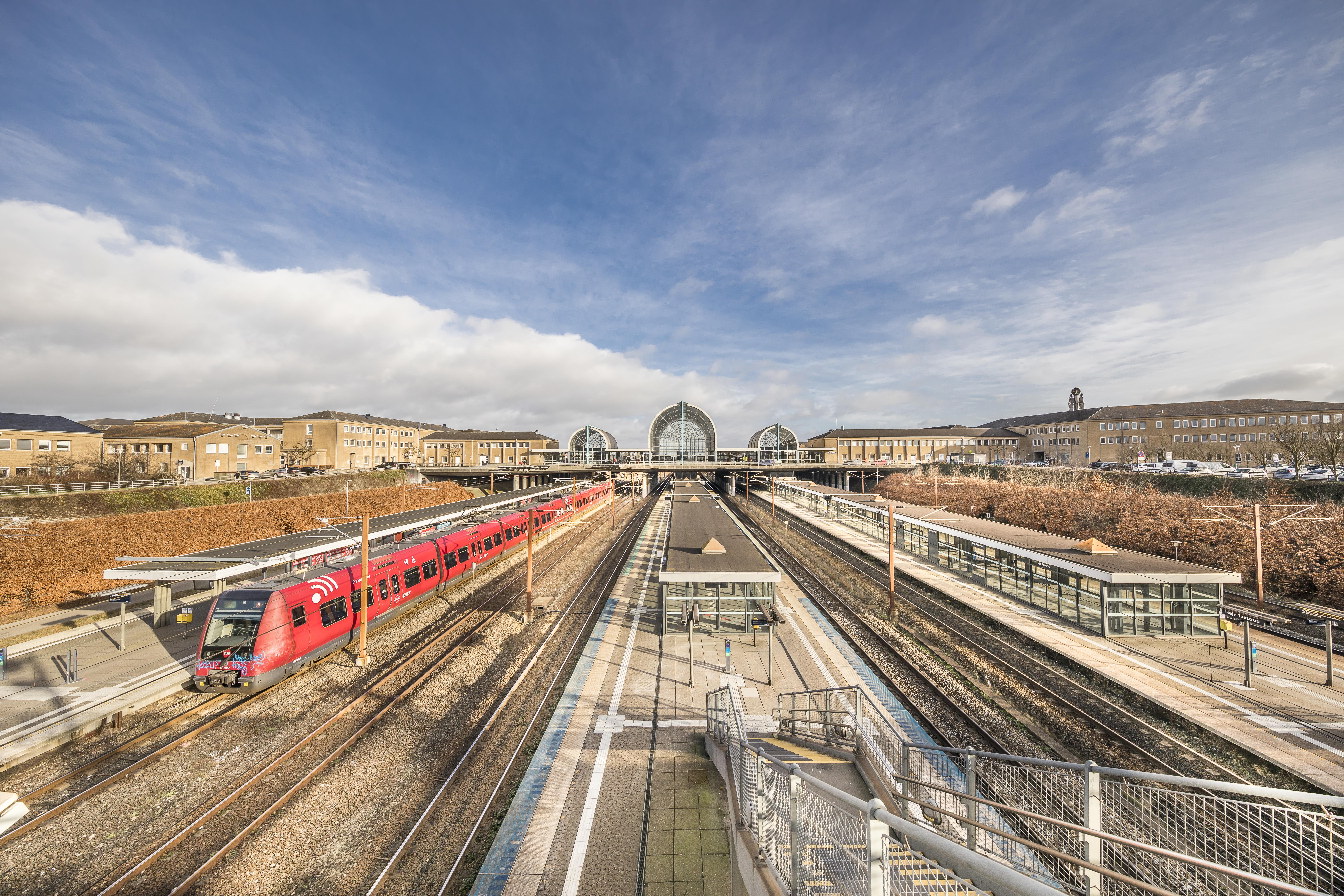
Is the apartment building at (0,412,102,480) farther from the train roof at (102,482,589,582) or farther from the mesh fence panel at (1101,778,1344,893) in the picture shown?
the mesh fence panel at (1101,778,1344,893)

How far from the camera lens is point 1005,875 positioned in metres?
2.03

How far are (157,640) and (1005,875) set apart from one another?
25.2 m

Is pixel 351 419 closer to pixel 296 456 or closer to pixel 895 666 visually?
pixel 296 456

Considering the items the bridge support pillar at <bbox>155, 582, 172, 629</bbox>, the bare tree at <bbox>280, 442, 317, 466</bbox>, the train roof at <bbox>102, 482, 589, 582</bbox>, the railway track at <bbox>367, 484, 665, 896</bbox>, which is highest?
the bare tree at <bbox>280, 442, 317, 466</bbox>

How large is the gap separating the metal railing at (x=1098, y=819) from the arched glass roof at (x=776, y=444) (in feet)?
311

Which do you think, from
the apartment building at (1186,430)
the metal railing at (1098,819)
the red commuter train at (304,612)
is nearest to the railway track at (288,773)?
the red commuter train at (304,612)

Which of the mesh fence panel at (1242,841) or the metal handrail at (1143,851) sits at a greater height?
the metal handrail at (1143,851)

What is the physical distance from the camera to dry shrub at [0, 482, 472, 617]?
20859mm

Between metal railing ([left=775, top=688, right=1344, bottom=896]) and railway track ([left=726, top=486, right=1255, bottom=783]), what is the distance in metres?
0.77

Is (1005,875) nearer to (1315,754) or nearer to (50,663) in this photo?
(1315,754)

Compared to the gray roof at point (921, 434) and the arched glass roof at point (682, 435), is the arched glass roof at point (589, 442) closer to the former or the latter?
the arched glass roof at point (682, 435)

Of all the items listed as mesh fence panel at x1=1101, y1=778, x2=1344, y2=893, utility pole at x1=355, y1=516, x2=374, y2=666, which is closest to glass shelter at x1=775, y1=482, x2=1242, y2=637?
mesh fence panel at x1=1101, y1=778, x2=1344, y2=893

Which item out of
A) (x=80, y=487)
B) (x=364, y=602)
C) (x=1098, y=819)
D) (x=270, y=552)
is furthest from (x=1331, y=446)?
(x=80, y=487)

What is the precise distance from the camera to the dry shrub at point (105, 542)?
20.9 meters
